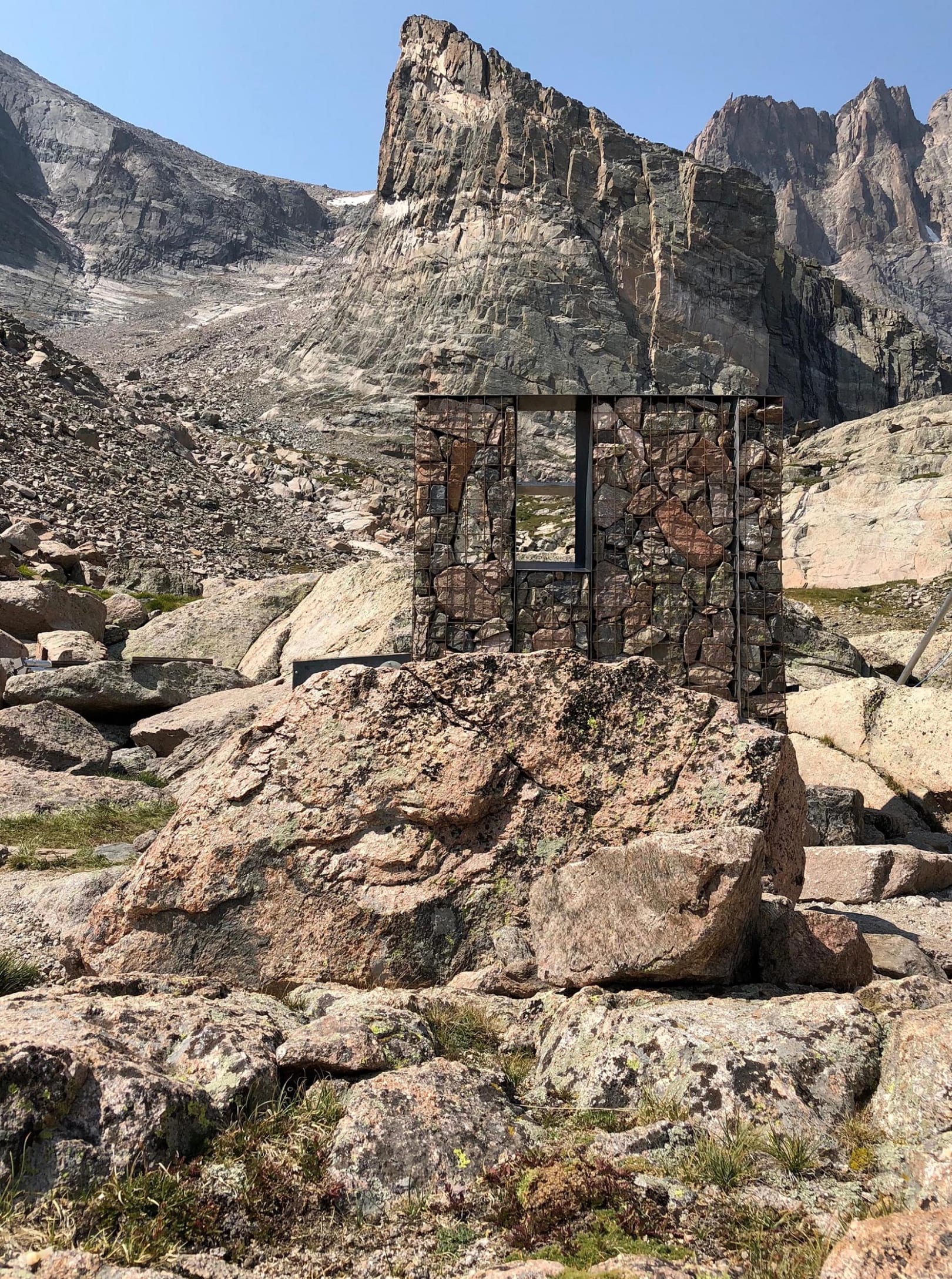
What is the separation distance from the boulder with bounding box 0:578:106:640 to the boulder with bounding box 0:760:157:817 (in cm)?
796

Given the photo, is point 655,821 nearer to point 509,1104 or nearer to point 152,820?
point 509,1104

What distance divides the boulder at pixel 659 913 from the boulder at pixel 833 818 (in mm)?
5899

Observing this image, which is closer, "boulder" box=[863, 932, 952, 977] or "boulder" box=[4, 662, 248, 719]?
"boulder" box=[863, 932, 952, 977]

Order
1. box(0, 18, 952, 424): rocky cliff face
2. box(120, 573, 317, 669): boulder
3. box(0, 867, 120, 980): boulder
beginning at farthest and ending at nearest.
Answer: box(0, 18, 952, 424): rocky cliff face, box(120, 573, 317, 669): boulder, box(0, 867, 120, 980): boulder

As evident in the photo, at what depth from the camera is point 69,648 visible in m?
16.9

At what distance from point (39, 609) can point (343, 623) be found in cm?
683

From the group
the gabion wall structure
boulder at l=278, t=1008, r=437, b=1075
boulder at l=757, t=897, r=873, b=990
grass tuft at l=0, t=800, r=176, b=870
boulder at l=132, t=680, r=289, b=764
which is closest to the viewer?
boulder at l=278, t=1008, r=437, b=1075

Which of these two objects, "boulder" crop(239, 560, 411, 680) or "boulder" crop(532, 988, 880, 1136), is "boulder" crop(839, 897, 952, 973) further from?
"boulder" crop(239, 560, 411, 680)

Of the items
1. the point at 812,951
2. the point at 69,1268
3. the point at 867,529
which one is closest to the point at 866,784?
the point at 812,951

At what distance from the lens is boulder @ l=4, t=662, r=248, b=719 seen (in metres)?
14.6

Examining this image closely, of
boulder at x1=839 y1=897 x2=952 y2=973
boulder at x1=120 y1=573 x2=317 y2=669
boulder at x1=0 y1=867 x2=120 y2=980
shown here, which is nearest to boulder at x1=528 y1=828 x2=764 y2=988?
boulder at x1=839 y1=897 x2=952 y2=973

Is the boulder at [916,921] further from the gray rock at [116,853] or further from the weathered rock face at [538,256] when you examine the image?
the weathered rock face at [538,256]

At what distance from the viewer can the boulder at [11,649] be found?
16.4 metres

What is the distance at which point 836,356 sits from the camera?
130 meters
